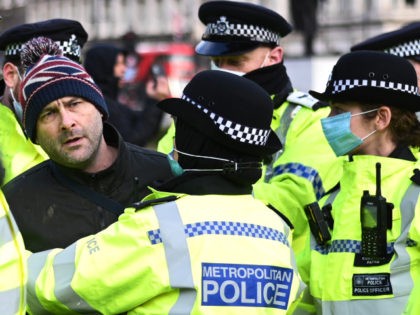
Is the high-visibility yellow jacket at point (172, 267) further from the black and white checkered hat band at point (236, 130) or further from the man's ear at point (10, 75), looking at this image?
the man's ear at point (10, 75)

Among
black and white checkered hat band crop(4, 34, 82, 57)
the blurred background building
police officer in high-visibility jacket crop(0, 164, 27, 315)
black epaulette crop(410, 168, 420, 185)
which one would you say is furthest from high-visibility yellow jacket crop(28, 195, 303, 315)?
the blurred background building

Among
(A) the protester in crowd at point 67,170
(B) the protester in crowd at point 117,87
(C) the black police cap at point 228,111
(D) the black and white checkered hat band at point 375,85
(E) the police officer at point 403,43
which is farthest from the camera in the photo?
(B) the protester in crowd at point 117,87

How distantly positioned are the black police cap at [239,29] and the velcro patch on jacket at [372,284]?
1721 millimetres

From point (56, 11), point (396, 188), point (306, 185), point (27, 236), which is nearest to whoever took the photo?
point (27, 236)

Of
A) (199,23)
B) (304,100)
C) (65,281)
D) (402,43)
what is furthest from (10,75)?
(199,23)

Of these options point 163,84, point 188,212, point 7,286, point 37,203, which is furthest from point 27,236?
point 163,84

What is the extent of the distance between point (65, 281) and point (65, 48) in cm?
220

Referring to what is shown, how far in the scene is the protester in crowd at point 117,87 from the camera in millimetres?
8961

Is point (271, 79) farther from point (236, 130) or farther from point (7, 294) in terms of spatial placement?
point (7, 294)

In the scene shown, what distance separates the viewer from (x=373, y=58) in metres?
4.81

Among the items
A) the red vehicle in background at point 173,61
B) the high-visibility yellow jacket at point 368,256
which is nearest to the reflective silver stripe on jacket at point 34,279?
the high-visibility yellow jacket at point 368,256

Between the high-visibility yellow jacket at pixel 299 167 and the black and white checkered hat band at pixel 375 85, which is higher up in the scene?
the black and white checkered hat band at pixel 375 85

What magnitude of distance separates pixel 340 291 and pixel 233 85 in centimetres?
119

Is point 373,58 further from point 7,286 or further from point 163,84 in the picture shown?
point 163,84
